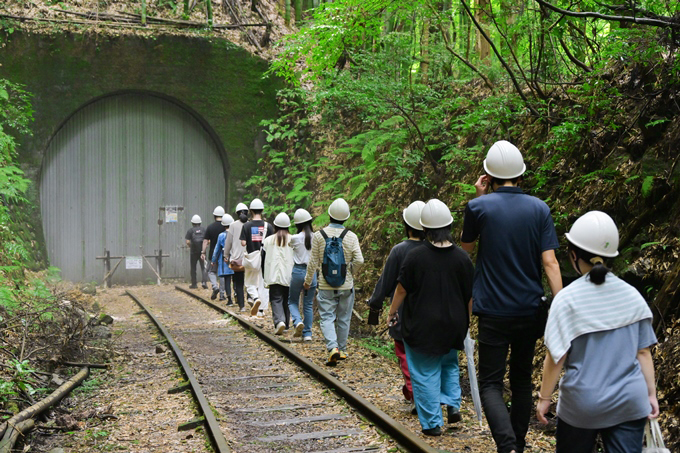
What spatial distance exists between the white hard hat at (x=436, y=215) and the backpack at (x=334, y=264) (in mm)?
3210

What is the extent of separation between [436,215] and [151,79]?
60.3ft

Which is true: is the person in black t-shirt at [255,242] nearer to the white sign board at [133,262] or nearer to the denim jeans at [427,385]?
the denim jeans at [427,385]

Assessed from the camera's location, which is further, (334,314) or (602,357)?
(334,314)

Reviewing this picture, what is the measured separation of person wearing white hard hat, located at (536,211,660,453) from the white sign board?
2079 cm

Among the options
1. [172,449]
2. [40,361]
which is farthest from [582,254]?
[40,361]

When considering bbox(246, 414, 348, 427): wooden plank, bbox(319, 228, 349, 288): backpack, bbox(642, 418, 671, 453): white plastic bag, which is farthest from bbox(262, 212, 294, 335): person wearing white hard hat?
bbox(642, 418, 671, 453): white plastic bag

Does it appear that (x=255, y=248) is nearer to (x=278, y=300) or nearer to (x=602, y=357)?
(x=278, y=300)

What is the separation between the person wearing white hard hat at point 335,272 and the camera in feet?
28.5

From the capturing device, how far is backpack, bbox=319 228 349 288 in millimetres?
8672

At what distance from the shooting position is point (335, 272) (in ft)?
28.5

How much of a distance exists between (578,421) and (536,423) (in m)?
3.22

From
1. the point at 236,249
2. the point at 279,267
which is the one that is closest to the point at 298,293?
the point at 279,267

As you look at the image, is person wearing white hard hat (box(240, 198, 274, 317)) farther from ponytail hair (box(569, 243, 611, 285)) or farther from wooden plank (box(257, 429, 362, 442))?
ponytail hair (box(569, 243, 611, 285))

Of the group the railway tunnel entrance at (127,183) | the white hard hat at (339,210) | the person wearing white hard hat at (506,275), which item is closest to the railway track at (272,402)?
the person wearing white hard hat at (506,275)
